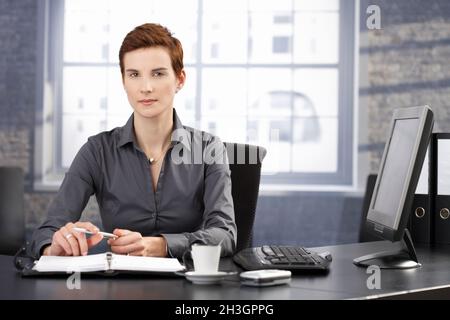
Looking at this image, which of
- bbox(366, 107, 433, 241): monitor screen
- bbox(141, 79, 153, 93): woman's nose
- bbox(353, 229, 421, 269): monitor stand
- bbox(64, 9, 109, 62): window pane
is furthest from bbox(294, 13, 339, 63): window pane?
bbox(353, 229, 421, 269): monitor stand

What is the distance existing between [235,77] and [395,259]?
3437 millimetres

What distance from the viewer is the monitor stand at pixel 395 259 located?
6.38ft

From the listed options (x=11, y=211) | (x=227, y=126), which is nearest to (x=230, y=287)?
(x=11, y=211)

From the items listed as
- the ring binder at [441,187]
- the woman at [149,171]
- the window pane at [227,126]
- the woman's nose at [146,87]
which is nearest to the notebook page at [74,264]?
the woman at [149,171]

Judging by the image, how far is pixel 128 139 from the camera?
2.36m

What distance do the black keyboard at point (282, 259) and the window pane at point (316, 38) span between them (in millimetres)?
3347

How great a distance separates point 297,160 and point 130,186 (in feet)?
10.0

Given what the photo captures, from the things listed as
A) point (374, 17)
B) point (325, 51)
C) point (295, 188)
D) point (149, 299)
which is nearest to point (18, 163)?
point (295, 188)

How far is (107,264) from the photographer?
1680mm

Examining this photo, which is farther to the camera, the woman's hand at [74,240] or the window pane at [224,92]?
the window pane at [224,92]

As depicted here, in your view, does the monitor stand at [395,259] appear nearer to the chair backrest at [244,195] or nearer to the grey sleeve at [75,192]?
the chair backrest at [244,195]

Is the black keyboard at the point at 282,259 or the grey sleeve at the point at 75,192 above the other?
the grey sleeve at the point at 75,192

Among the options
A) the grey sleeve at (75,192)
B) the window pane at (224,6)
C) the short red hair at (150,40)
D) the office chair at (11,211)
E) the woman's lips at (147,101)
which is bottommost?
the office chair at (11,211)
